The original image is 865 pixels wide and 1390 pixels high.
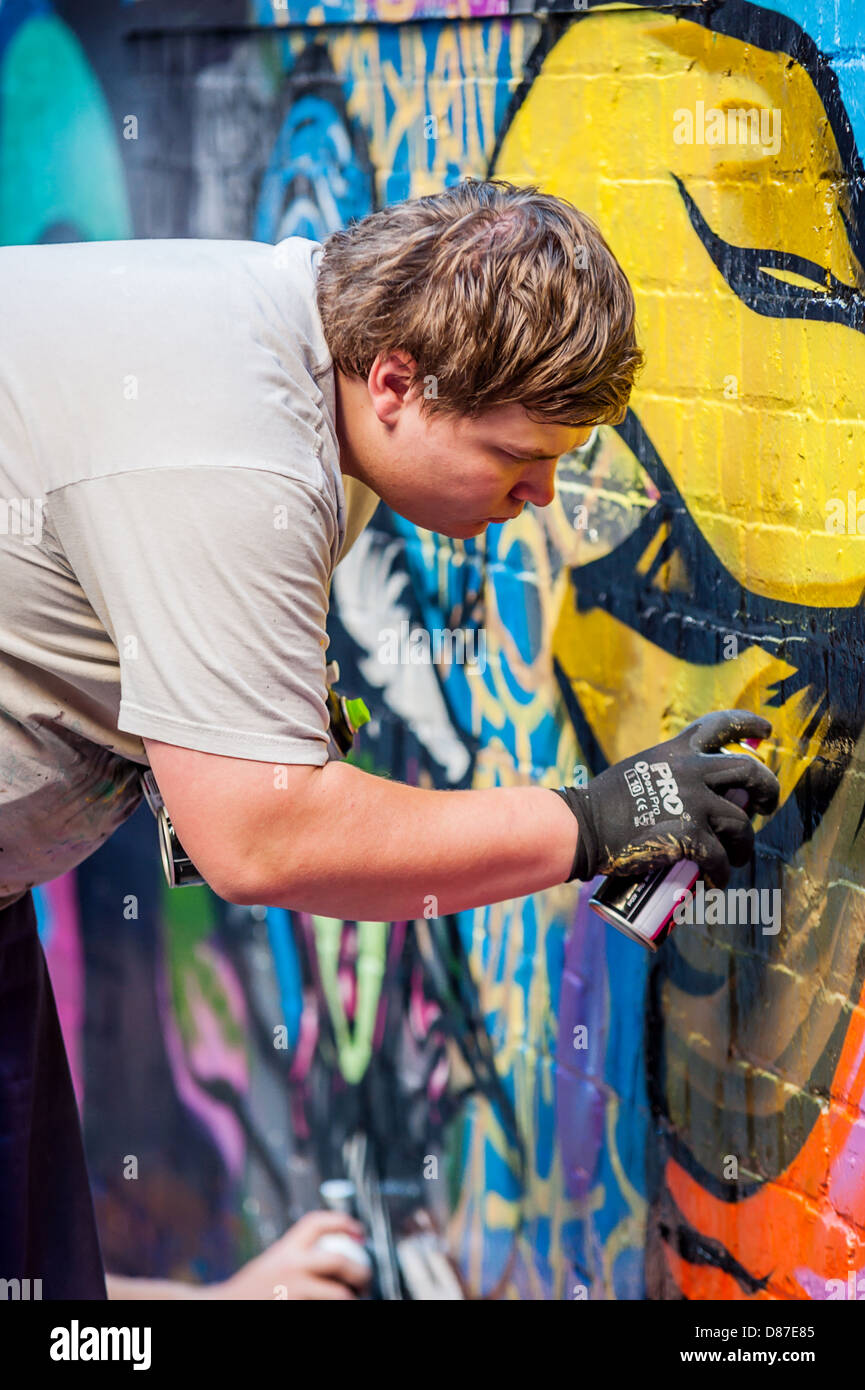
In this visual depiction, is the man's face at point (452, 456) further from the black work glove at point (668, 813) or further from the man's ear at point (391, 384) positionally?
the black work glove at point (668, 813)

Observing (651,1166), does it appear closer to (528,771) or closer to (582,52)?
(528,771)

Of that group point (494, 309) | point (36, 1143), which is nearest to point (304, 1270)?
point (36, 1143)

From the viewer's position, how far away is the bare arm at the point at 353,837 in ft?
4.78

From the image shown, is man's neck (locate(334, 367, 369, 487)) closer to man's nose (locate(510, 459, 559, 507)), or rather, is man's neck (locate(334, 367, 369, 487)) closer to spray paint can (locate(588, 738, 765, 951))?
man's nose (locate(510, 459, 559, 507))

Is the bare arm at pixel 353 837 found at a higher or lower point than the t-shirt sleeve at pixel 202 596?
lower

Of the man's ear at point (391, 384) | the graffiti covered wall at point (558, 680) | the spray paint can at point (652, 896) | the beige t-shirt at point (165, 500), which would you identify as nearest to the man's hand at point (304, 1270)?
the graffiti covered wall at point (558, 680)

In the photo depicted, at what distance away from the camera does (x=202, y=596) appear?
4.69 feet

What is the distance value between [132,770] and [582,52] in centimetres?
148

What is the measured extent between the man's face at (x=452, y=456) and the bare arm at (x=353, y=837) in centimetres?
36

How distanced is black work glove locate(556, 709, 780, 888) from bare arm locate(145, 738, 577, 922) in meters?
0.04

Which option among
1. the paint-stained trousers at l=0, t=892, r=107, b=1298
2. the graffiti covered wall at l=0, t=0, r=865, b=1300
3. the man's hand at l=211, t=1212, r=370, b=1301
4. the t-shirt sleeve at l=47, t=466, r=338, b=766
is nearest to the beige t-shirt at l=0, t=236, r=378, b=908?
the t-shirt sleeve at l=47, t=466, r=338, b=766

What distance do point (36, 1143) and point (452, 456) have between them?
4.21 ft

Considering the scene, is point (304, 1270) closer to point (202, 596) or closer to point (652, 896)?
point (652, 896)

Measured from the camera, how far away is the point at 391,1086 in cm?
304
